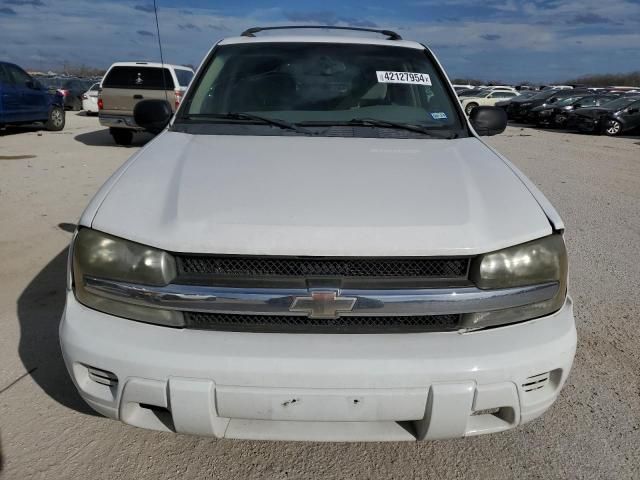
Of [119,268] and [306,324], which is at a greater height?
[119,268]

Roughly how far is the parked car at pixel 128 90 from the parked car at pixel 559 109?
1518 cm

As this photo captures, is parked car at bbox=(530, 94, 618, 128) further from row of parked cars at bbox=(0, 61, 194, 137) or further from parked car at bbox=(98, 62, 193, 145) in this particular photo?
parked car at bbox=(98, 62, 193, 145)

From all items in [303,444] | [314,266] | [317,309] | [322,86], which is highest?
[322,86]

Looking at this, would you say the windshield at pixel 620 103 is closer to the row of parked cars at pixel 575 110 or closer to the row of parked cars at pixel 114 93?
the row of parked cars at pixel 575 110

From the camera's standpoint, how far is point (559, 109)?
20.9 m

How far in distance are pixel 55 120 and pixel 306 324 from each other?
51.5 ft

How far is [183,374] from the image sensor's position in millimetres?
1671

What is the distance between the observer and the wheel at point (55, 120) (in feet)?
48.5

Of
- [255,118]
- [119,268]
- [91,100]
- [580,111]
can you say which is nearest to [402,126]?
[255,118]

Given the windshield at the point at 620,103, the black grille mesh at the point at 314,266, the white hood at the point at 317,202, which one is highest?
the white hood at the point at 317,202

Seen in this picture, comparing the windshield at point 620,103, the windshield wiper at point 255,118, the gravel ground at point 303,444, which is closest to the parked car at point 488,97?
the windshield at point 620,103

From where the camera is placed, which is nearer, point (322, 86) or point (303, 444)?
point (303, 444)

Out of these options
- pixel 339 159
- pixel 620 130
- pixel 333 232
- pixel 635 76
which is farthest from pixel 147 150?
pixel 635 76

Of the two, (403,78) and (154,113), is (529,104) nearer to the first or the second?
(403,78)
